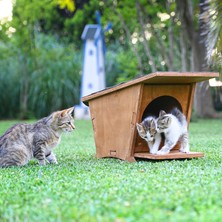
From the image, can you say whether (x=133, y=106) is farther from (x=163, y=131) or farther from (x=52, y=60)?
(x=52, y=60)

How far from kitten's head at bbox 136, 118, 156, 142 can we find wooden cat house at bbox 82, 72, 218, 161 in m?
0.08

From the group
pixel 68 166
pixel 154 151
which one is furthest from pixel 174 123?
pixel 68 166

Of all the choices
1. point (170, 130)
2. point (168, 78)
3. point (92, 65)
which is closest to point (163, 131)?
point (170, 130)

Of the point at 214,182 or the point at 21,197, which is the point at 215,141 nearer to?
the point at 214,182

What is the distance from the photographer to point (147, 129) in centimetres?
512

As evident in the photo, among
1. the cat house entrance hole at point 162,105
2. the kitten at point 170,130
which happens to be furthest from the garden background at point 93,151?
the cat house entrance hole at point 162,105

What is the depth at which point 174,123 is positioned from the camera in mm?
5207

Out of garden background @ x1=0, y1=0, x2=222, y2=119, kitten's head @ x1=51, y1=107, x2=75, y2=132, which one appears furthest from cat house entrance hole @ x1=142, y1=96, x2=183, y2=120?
garden background @ x1=0, y1=0, x2=222, y2=119

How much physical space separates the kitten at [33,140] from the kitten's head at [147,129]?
0.80 m

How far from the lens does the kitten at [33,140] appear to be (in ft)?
16.2

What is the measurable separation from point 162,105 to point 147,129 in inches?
34.1

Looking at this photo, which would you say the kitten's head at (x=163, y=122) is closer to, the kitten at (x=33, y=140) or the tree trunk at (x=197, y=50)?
the kitten at (x=33, y=140)

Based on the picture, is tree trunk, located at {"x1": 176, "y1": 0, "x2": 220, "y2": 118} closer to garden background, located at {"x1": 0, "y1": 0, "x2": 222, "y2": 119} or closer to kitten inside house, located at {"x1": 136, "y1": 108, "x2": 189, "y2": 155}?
garden background, located at {"x1": 0, "y1": 0, "x2": 222, "y2": 119}

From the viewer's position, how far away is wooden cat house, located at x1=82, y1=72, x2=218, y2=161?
5.10m
